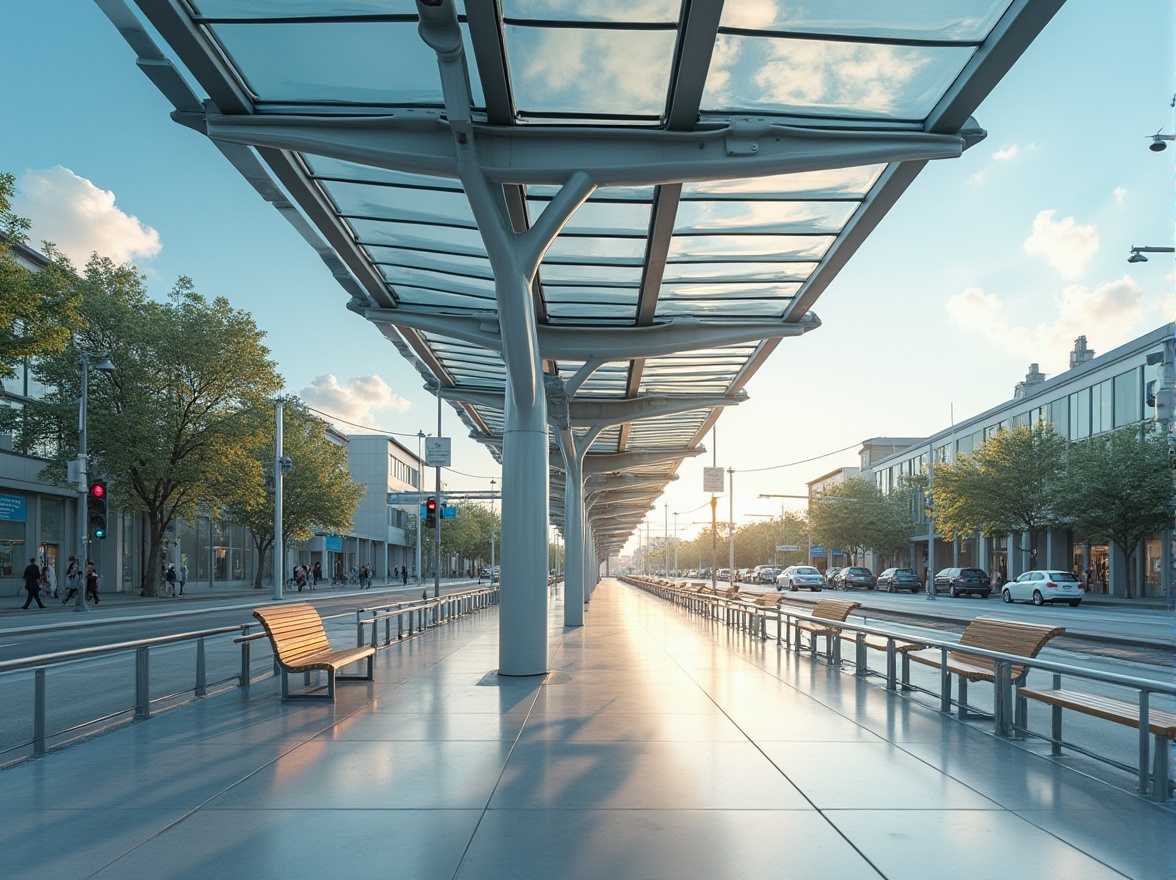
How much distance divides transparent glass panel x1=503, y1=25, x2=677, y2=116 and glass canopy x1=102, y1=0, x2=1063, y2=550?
0.08 ft

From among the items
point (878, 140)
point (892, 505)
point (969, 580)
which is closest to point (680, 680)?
point (878, 140)

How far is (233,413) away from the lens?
40.4 metres

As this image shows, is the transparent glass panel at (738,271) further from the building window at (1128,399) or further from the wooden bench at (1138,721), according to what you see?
the building window at (1128,399)

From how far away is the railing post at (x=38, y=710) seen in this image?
733cm

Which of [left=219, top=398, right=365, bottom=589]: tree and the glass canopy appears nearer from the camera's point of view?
the glass canopy

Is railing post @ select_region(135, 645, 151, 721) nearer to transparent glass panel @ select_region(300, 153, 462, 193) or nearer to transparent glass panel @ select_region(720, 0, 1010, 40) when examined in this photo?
transparent glass panel @ select_region(300, 153, 462, 193)

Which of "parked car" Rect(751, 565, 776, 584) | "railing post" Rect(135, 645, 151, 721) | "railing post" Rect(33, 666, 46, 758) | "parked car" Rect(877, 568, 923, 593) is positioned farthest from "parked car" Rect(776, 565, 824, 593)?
"railing post" Rect(33, 666, 46, 758)

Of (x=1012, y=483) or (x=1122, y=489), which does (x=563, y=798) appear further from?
(x=1012, y=483)

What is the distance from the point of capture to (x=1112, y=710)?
6.73 metres

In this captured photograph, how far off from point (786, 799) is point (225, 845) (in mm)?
3263

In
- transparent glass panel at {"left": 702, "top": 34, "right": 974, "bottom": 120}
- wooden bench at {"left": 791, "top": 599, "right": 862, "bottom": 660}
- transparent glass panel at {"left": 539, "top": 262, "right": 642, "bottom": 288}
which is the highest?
transparent glass panel at {"left": 702, "top": 34, "right": 974, "bottom": 120}

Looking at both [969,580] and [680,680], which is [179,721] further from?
[969,580]

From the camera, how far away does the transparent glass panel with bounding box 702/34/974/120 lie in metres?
8.20

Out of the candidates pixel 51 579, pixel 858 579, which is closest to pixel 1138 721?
pixel 51 579
